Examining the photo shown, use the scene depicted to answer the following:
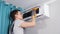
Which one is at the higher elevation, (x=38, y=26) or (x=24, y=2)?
(x=24, y=2)

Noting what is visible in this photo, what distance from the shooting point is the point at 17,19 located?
2107mm

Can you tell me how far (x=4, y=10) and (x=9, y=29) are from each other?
0.32 metres

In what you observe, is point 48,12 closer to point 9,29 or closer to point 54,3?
point 54,3

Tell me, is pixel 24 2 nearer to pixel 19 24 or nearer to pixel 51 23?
pixel 19 24

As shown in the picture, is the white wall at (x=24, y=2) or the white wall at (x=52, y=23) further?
the white wall at (x=24, y=2)

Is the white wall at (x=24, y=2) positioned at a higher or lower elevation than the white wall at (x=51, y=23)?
higher

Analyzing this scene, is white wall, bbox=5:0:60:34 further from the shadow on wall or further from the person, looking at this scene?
the person

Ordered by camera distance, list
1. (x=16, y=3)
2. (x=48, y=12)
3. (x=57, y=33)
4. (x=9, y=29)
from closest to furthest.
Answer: (x=57, y=33)
(x=48, y=12)
(x=9, y=29)
(x=16, y=3)

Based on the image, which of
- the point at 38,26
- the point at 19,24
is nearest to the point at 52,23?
the point at 38,26

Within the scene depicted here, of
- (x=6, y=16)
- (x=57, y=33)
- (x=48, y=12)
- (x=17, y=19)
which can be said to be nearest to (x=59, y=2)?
(x=48, y=12)

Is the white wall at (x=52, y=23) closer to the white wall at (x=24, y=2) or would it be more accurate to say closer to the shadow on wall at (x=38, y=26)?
the shadow on wall at (x=38, y=26)

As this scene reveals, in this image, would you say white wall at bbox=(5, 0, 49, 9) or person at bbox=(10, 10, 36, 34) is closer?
person at bbox=(10, 10, 36, 34)

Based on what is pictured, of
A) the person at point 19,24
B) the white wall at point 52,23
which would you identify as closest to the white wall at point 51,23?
the white wall at point 52,23

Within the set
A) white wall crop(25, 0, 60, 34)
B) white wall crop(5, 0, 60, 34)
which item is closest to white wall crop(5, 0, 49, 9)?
white wall crop(5, 0, 60, 34)
